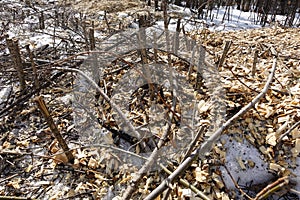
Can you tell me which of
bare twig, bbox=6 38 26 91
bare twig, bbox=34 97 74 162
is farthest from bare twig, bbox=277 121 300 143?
bare twig, bbox=6 38 26 91

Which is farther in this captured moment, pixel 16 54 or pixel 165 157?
pixel 16 54

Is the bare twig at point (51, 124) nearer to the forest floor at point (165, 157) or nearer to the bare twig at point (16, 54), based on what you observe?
the forest floor at point (165, 157)

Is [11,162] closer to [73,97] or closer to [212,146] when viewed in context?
[73,97]

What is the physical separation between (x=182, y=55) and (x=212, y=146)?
4.14 feet

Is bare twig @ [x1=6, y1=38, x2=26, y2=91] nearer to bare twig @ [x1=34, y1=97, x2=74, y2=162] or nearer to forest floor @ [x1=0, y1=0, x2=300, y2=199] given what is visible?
forest floor @ [x1=0, y1=0, x2=300, y2=199]

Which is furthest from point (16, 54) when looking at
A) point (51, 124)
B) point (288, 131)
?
point (288, 131)

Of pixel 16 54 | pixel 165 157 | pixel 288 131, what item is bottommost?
pixel 165 157

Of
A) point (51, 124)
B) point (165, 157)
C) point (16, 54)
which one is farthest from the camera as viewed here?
point (16, 54)

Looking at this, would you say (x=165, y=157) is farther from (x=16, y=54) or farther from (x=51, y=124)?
(x=16, y=54)

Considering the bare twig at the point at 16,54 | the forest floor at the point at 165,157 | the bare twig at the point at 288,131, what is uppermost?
the bare twig at the point at 16,54

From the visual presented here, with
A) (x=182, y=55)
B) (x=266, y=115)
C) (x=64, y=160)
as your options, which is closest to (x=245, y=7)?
(x=182, y=55)

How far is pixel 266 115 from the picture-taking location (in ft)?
5.97

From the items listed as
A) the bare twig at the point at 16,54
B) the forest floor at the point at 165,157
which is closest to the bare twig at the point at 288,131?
the forest floor at the point at 165,157

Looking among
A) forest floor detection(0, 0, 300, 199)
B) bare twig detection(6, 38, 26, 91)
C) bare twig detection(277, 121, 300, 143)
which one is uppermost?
bare twig detection(6, 38, 26, 91)
